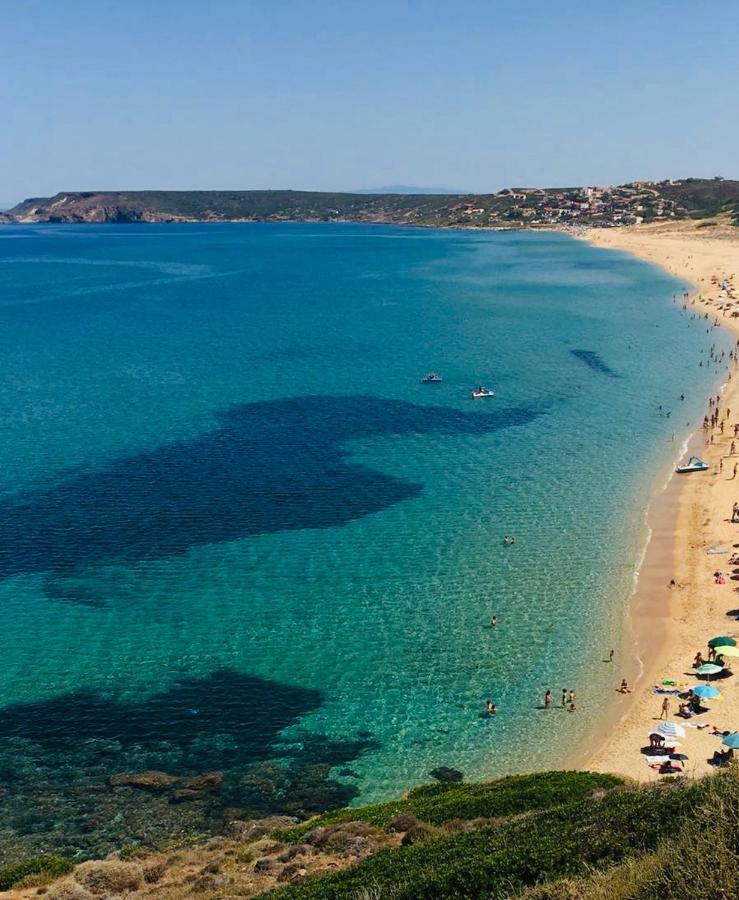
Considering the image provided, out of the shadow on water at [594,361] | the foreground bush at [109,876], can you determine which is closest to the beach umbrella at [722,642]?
the foreground bush at [109,876]

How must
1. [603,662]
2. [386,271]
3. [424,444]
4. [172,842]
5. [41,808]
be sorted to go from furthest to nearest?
[386,271] → [424,444] → [603,662] → [41,808] → [172,842]

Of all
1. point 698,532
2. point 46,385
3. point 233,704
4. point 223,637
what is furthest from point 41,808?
point 46,385

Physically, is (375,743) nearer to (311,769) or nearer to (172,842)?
(311,769)

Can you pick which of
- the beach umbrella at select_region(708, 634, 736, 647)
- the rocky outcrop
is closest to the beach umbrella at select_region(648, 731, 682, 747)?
the beach umbrella at select_region(708, 634, 736, 647)

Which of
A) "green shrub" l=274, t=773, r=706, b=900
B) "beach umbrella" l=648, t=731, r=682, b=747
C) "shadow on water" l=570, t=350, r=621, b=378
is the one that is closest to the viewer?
"green shrub" l=274, t=773, r=706, b=900

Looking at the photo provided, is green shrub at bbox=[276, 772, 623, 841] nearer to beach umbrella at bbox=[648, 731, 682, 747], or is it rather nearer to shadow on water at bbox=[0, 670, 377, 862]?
shadow on water at bbox=[0, 670, 377, 862]
